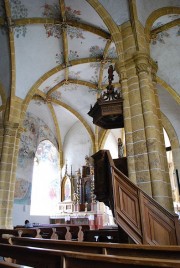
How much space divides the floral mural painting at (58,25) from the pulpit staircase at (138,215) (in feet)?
24.3

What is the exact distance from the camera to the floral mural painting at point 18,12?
9.12m

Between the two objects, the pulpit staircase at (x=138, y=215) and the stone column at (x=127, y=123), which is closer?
the pulpit staircase at (x=138, y=215)

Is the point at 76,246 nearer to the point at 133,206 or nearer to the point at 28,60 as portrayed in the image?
the point at 133,206

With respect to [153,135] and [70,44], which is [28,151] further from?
[153,135]

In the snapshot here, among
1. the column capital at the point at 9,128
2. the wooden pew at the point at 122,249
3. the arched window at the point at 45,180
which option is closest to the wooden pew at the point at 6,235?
the wooden pew at the point at 122,249

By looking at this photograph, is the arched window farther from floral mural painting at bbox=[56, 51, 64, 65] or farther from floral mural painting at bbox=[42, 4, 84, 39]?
floral mural painting at bbox=[42, 4, 84, 39]

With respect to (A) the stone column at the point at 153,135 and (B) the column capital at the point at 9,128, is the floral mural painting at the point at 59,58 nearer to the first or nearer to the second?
(B) the column capital at the point at 9,128

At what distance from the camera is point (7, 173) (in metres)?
9.04

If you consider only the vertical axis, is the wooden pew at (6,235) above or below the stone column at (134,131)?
below

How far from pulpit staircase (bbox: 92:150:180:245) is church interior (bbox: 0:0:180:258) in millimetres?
17

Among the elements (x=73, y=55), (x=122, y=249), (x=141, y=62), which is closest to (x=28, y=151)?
(x=73, y=55)

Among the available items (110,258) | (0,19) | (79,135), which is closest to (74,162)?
(79,135)

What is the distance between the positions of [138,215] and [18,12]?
29.5ft

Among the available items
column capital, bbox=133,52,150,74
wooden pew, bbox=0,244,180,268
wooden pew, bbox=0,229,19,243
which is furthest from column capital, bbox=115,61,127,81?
wooden pew, bbox=0,244,180,268
